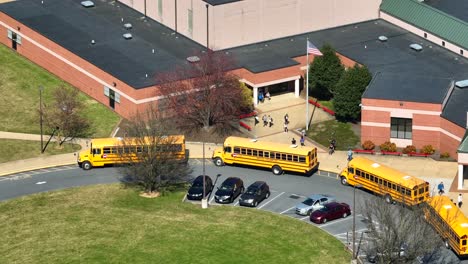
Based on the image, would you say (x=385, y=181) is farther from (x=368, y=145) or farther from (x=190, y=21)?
(x=190, y=21)

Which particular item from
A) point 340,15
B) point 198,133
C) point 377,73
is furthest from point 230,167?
point 340,15

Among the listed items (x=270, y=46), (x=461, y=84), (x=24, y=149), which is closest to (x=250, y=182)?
(x=24, y=149)

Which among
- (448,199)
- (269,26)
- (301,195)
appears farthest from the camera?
(269,26)

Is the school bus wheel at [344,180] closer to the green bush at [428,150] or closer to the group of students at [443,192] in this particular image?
the group of students at [443,192]

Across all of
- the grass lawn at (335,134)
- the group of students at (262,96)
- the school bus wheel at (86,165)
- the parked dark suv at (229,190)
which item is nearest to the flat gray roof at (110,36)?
the group of students at (262,96)

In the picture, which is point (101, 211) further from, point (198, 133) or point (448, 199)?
point (448, 199)
